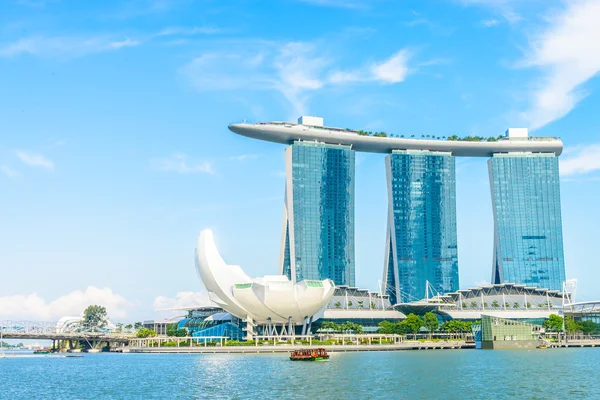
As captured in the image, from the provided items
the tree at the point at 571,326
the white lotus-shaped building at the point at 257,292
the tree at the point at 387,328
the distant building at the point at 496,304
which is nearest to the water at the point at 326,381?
the white lotus-shaped building at the point at 257,292

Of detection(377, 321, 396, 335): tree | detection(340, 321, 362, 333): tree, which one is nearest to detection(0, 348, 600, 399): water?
detection(340, 321, 362, 333): tree

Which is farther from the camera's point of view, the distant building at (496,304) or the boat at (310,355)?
the distant building at (496,304)

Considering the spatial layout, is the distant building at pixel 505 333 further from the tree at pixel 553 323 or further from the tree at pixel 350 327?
the tree at pixel 350 327

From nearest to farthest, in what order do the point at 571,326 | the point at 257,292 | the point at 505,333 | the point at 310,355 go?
the point at 310,355 < the point at 505,333 < the point at 257,292 < the point at 571,326

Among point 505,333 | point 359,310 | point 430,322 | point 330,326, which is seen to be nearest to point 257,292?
point 330,326

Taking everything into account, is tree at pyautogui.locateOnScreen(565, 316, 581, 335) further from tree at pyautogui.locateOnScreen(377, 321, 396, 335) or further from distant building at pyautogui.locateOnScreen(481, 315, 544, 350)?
tree at pyautogui.locateOnScreen(377, 321, 396, 335)

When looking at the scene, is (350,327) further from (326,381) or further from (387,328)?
(326,381)
